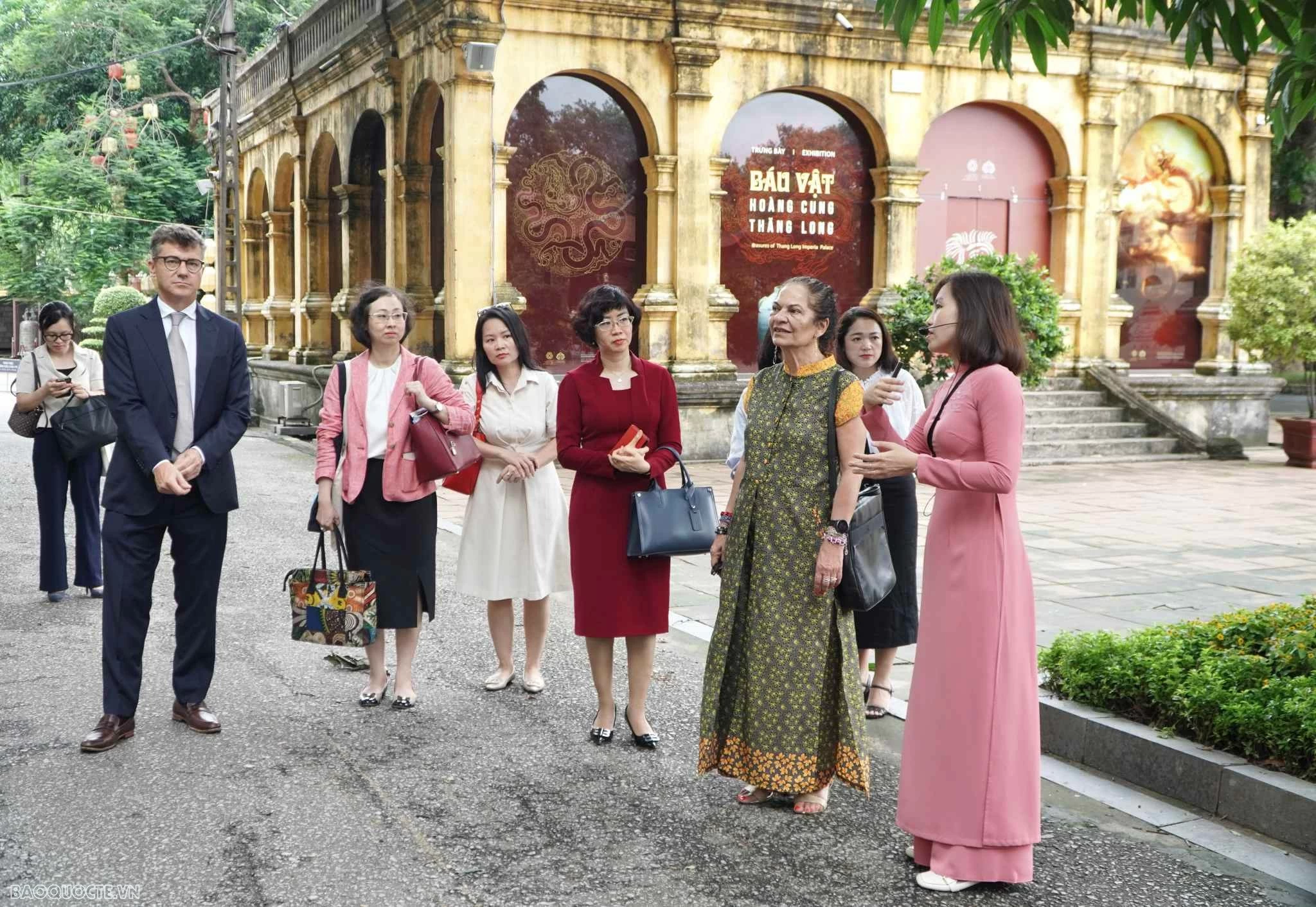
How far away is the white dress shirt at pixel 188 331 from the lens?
5594 mm

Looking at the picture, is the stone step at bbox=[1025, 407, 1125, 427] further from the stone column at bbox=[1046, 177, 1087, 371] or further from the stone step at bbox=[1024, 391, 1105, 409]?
the stone column at bbox=[1046, 177, 1087, 371]

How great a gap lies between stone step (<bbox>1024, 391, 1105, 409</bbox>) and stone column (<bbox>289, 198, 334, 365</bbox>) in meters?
11.7

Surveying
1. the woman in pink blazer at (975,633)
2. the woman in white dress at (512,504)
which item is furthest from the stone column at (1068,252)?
the woman in pink blazer at (975,633)

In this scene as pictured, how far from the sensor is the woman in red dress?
549 centimetres

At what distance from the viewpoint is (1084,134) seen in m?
18.9

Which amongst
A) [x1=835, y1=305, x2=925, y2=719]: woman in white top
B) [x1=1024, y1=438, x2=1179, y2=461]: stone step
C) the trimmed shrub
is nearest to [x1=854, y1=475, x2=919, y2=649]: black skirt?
[x1=835, y1=305, x2=925, y2=719]: woman in white top

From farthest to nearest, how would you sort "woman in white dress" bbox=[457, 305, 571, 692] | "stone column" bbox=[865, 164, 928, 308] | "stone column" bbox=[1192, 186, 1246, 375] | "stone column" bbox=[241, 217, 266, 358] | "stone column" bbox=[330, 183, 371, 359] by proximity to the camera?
"stone column" bbox=[241, 217, 266, 358], "stone column" bbox=[330, 183, 371, 359], "stone column" bbox=[1192, 186, 1246, 375], "stone column" bbox=[865, 164, 928, 308], "woman in white dress" bbox=[457, 305, 571, 692]

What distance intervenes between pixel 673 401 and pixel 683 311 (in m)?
11.2

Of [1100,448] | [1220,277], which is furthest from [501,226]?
[1220,277]

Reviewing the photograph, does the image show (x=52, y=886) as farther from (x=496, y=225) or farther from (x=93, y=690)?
(x=496, y=225)

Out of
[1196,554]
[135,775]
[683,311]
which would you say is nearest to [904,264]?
[683,311]

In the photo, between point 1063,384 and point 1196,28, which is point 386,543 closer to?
point 1196,28

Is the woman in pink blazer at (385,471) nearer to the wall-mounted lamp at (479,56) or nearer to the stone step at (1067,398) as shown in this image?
A: the wall-mounted lamp at (479,56)

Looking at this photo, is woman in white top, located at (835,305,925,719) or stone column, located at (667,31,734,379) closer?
woman in white top, located at (835,305,925,719)
